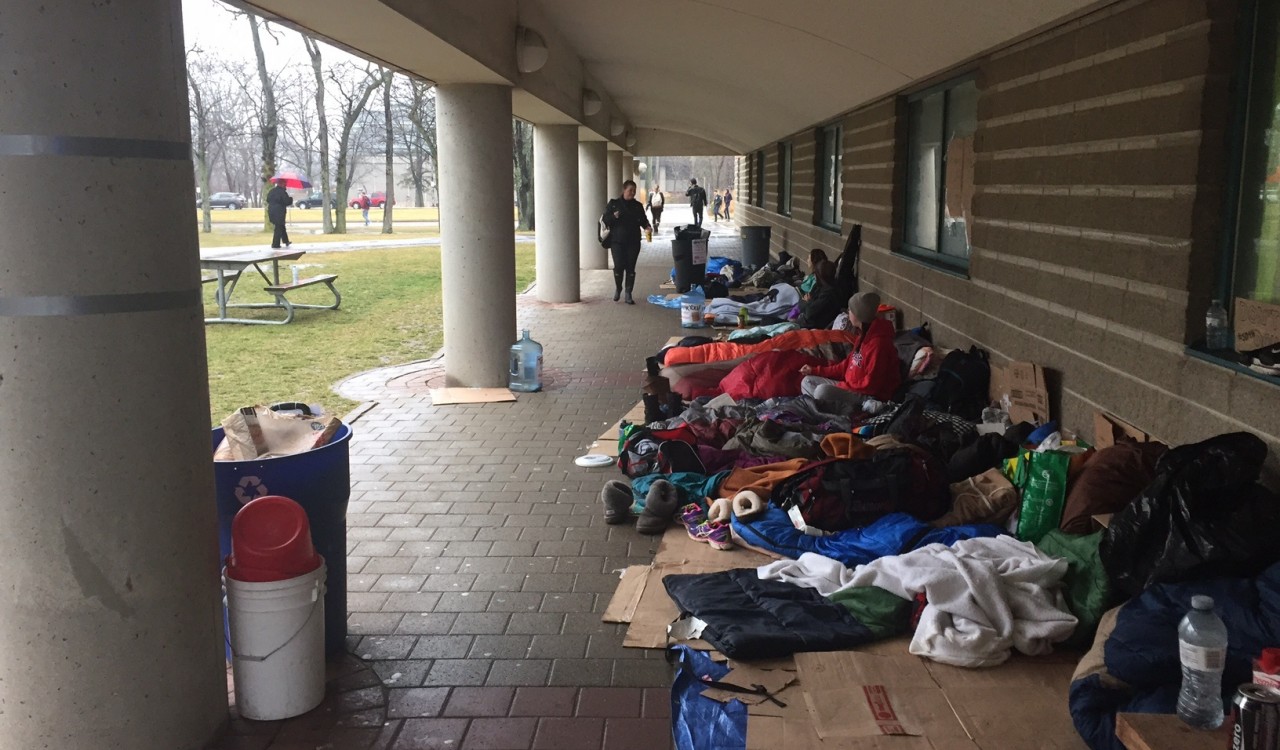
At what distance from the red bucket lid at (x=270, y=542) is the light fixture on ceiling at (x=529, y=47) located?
620 cm

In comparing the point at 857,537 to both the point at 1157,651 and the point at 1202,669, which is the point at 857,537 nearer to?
the point at 1157,651

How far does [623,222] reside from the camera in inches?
602

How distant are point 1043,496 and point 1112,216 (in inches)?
58.6

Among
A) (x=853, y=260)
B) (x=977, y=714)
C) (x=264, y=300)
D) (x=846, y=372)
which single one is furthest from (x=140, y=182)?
(x=264, y=300)

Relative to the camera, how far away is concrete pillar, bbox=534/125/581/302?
1511cm

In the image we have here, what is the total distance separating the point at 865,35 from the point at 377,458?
4.59 metres

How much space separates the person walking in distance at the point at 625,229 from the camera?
1528 centimetres

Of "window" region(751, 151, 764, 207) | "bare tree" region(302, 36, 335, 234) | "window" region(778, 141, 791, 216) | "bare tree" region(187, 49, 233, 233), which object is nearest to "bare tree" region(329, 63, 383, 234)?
"bare tree" region(302, 36, 335, 234)

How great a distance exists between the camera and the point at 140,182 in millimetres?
3160

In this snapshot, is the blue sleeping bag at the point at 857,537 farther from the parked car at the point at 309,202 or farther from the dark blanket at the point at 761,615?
the parked car at the point at 309,202

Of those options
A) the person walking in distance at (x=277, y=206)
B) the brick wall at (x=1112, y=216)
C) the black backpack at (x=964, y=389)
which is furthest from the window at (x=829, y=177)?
the person walking in distance at (x=277, y=206)

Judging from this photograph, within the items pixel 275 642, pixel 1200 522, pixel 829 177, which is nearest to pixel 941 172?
pixel 1200 522

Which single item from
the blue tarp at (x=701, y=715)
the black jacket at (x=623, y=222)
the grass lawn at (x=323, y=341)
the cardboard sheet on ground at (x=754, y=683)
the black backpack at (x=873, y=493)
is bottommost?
the blue tarp at (x=701, y=715)

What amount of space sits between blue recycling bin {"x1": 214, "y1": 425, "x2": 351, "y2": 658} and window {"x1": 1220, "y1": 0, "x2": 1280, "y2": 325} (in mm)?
3529
